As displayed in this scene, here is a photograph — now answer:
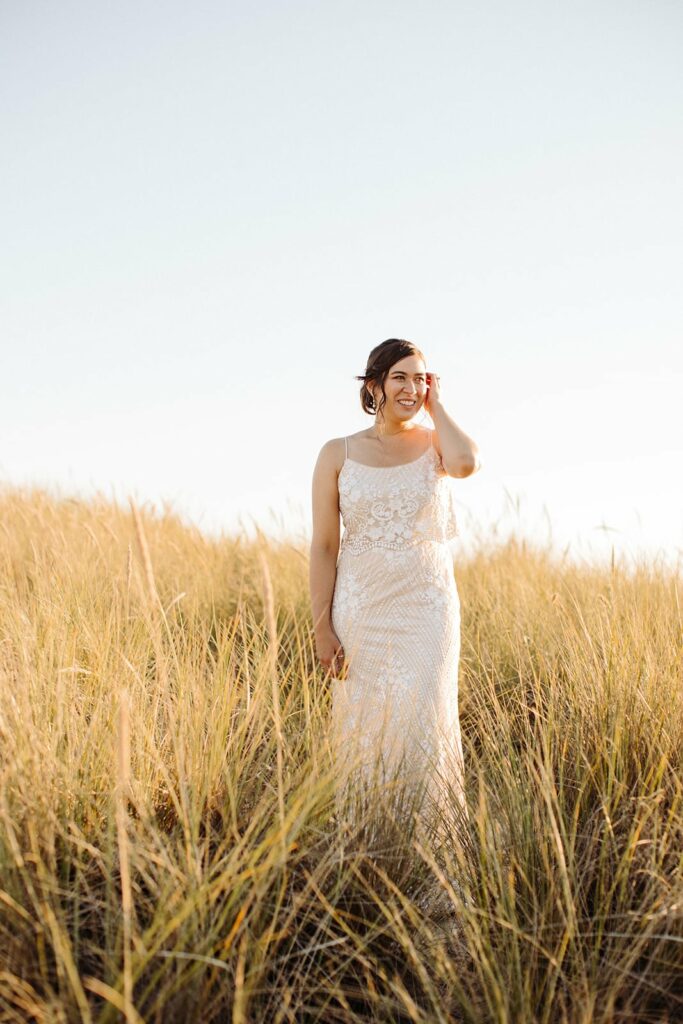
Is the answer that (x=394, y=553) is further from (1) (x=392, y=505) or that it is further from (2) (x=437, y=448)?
(2) (x=437, y=448)

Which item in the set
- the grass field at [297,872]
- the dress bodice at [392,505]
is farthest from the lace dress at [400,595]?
the grass field at [297,872]

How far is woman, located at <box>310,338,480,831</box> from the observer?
3605 mm

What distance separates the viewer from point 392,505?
12.5ft

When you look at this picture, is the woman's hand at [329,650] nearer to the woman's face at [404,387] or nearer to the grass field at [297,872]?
the grass field at [297,872]

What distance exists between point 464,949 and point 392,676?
1421 millimetres

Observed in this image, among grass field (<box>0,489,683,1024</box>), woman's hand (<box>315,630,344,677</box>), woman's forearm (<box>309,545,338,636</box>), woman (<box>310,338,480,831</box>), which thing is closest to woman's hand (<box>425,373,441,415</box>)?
woman (<box>310,338,480,831</box>)

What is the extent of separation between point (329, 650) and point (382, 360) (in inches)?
56.3

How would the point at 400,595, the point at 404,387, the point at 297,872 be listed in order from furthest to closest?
the point at 404,387 → the point at 400,595 → the point at 297,872

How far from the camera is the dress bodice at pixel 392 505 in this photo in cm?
379

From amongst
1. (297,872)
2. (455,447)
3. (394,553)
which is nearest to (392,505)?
(394,553)

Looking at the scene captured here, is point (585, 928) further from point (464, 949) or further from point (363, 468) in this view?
point (363, 468)

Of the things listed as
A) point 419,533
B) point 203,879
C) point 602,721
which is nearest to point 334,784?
point 203,879

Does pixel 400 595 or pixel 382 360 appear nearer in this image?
pixel 400 595

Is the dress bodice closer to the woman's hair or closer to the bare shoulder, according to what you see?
the bare shoulder
